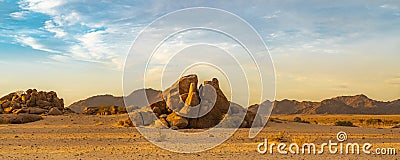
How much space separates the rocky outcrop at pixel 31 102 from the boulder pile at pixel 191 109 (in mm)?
13212

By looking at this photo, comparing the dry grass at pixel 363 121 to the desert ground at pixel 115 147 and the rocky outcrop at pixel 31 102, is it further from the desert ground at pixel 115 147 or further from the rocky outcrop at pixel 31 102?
the rocky outcrop at pixel 31 102

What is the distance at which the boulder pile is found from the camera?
74.1ft

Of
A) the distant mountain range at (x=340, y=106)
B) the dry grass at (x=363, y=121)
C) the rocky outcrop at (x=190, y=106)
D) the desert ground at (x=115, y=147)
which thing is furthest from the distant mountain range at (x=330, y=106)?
the desert ground at (x=115, y=147)

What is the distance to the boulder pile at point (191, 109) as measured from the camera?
22.6m

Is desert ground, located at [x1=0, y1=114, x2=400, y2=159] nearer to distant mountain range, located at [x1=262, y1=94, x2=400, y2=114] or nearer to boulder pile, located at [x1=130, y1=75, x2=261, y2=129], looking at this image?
boulder pile, located at [x1=130, y1=75, x2=261, y2=129]

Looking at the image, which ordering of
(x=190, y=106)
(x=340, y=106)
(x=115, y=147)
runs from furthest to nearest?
(x=340, y=106) < (x=190, y=106) < (x=115, y=147)

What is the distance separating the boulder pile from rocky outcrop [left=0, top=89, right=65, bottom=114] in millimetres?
13212

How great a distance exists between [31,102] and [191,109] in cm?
1879

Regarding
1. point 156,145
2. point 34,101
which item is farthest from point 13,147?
point 34,101

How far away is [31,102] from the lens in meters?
36.8

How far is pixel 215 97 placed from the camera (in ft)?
78.9

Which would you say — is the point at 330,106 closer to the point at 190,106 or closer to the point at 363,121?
the point at 363,121

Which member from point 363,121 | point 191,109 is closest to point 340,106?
point 363,121

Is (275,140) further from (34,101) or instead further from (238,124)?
(34,101)
